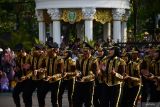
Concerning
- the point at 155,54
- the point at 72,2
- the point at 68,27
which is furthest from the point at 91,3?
the point at 155,54

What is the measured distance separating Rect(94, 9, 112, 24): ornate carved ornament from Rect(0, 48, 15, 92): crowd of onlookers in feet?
24.3

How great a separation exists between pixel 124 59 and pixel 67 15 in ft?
51.0

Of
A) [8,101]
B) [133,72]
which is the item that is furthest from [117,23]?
[133,72]

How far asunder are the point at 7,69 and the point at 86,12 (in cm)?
696

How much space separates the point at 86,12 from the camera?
30078 millimetres

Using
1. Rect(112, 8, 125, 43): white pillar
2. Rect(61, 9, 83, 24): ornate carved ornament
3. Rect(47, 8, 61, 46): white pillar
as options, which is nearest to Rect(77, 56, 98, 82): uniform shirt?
Rect(61, 9, 83, 24): ornate carved ornament

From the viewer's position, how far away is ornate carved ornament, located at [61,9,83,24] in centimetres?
3050

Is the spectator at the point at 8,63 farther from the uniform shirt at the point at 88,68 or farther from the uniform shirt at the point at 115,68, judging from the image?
the uniform shirt at the point at 115,68

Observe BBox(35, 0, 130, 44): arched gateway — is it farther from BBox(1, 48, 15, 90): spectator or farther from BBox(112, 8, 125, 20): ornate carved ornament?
BBox(1, 48, 15, 90): spectator

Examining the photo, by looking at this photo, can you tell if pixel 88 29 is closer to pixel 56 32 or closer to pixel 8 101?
pixel 56 32

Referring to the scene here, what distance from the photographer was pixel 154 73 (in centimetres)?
1577

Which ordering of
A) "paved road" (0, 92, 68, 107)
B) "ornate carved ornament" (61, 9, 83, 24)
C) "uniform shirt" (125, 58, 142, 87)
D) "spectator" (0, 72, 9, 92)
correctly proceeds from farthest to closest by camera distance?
"ornate carved ornament" (61, 9, 83, 24)
"spectator" (0, 72, 9, 92)
"paved road" (0, 92, 68, 107)
"uniform shirt" (125, 58, 142, 87)

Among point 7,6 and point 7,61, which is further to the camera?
point 7,6

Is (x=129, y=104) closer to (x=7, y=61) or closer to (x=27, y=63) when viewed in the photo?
(x=27, y=63)
